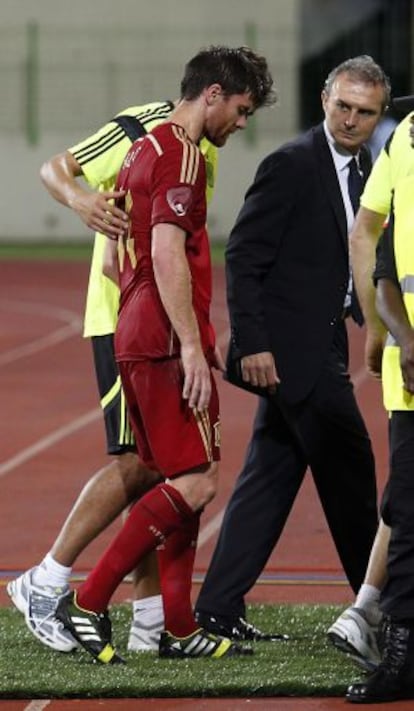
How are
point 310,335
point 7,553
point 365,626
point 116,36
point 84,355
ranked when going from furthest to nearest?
point 116,36 < point 84,355 < point 7,553 < point 310,335 < point 365,626

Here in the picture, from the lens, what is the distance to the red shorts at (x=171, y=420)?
617cm

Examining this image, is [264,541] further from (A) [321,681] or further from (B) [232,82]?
(B) [232,82]

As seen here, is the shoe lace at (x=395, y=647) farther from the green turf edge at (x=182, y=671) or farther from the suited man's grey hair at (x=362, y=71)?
the suited man's grey hair at (x=362, y=71)

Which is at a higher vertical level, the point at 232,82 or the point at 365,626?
the point at 232,82

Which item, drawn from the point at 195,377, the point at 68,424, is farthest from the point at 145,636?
the point at 68,424

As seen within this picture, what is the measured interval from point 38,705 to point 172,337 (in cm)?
125

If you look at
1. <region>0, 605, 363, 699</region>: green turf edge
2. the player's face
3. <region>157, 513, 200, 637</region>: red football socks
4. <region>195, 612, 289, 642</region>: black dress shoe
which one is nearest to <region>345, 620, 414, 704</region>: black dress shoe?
<region>0, 605, 363, 699</region>: green turf edge

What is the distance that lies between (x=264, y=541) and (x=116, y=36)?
27.6 metres

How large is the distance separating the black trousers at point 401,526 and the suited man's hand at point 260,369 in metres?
0.89

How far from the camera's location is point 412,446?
5.70 m

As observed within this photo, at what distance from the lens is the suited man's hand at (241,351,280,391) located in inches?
259

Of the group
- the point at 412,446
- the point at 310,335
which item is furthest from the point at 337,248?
the point at 412,446

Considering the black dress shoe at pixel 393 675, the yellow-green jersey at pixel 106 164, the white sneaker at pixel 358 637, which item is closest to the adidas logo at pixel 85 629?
the white sneaker at pixel 358 637

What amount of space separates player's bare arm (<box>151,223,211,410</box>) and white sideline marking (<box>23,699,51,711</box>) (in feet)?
3.43
